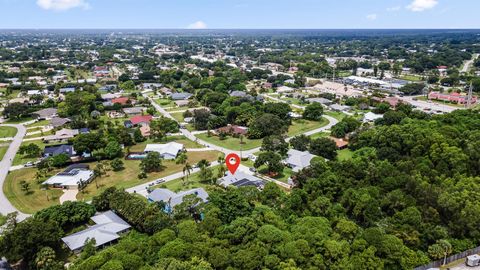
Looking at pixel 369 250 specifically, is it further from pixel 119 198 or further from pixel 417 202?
pixel 119 198

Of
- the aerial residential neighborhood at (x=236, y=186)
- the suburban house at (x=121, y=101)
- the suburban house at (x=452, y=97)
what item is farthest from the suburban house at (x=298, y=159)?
the suburban house at (x=452, y=97)

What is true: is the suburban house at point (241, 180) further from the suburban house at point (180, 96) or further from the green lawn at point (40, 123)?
the suburban house at point (180, 96)

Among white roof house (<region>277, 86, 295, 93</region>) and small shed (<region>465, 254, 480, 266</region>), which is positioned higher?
white roof house (<region>277, 86, 295, 93</region>)

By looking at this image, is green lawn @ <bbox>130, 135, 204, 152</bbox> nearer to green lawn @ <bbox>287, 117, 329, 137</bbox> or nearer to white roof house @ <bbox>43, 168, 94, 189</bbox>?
white roof house @ <bbox>43, 168, 94, 189</bbox>

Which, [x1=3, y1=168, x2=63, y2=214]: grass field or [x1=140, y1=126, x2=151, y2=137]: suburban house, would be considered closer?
[x1=3, y1=168, x2=63, y2=214]: grass field

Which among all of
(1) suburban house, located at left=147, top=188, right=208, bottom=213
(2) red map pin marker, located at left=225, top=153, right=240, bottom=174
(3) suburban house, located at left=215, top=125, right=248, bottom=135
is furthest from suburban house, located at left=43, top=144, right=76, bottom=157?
(2) red map pin marker, located at left=225, top=153, right=240, bottom=174

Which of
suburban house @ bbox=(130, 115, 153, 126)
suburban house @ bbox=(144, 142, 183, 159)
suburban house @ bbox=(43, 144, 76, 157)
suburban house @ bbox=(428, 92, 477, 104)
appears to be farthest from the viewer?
suburban house @ bbox=(428, 92, 477, 104)

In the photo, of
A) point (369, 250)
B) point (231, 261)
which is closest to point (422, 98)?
point (369, 250)

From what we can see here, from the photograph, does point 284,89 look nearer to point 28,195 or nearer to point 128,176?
point 128,176
